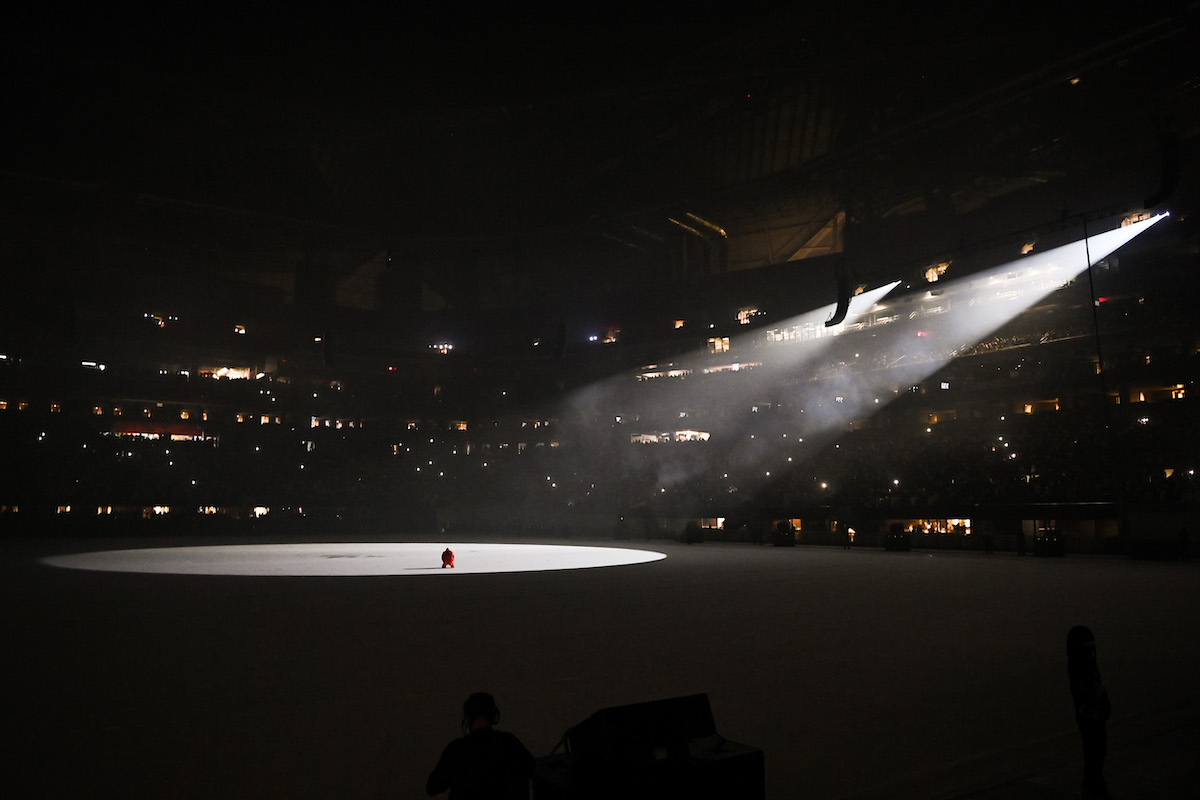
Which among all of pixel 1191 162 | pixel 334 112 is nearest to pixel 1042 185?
pixel 1191 162

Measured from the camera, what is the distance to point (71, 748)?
18.0ft

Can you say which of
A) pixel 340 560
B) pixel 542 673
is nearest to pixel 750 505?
pixel 340 560

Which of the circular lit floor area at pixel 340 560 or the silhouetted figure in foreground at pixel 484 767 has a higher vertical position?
the silhouetted figure in foreground at pixel 484 767

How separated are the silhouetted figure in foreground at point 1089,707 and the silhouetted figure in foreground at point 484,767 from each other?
11.4 ft

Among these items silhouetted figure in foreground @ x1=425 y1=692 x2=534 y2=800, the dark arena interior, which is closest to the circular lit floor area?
the dark arena interior

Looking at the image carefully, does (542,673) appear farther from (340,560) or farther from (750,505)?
(750,505)

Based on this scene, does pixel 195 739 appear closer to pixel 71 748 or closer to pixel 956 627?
pixel 71 748

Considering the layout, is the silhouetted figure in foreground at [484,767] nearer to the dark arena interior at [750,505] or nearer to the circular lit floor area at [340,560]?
the dark arena interior at [750,505]

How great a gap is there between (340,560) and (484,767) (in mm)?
23276

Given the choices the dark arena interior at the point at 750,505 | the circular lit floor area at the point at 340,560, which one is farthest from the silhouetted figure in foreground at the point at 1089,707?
the circular lit floor area at the point at 340,560

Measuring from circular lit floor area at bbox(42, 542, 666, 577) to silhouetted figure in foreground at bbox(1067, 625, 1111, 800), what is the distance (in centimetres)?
1686

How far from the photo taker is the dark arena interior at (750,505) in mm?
5750

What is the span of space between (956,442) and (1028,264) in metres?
12.0

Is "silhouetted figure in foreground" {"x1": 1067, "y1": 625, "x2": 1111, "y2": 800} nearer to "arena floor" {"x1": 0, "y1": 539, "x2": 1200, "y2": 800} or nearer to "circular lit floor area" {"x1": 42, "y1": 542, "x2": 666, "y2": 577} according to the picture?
"arena floor" {"x1": 0, "y1": 539, "x2": 1200, "y2": 800}
